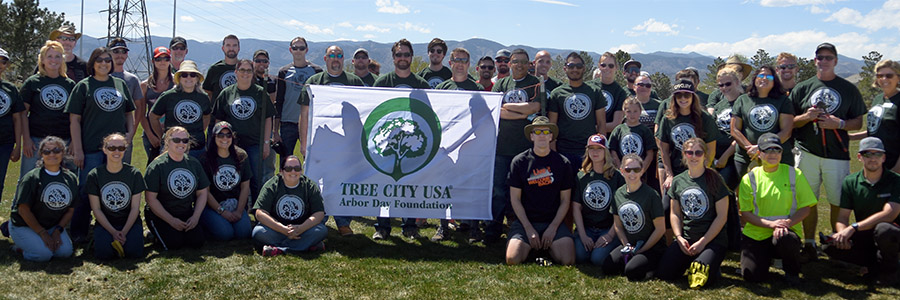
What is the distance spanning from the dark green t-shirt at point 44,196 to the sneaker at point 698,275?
6.21 meters

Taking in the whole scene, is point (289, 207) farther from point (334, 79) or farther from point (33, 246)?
point (33, 246)

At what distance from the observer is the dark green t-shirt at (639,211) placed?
6.36 meters

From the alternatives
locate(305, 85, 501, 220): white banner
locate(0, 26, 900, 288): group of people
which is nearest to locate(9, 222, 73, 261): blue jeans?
locate(0, 26, 900, 288): group of people

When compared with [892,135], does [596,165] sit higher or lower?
lower

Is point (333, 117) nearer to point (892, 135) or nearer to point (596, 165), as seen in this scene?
point (596, 165)

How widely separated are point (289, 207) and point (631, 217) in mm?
3600

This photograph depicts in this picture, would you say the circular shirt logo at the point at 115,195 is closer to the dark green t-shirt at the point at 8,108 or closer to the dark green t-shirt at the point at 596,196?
the dark green t-shirt at the point at 8,108

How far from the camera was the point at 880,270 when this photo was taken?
615cm

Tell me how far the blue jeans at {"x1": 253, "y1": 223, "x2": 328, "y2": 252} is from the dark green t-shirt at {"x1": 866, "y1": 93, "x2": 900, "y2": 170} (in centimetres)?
606

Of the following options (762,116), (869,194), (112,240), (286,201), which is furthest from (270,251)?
(869,194)

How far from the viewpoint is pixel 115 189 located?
6.76m

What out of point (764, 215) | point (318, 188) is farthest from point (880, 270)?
point (318, 188)

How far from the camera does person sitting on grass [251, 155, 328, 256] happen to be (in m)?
6.99

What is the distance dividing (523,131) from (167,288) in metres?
4.26
